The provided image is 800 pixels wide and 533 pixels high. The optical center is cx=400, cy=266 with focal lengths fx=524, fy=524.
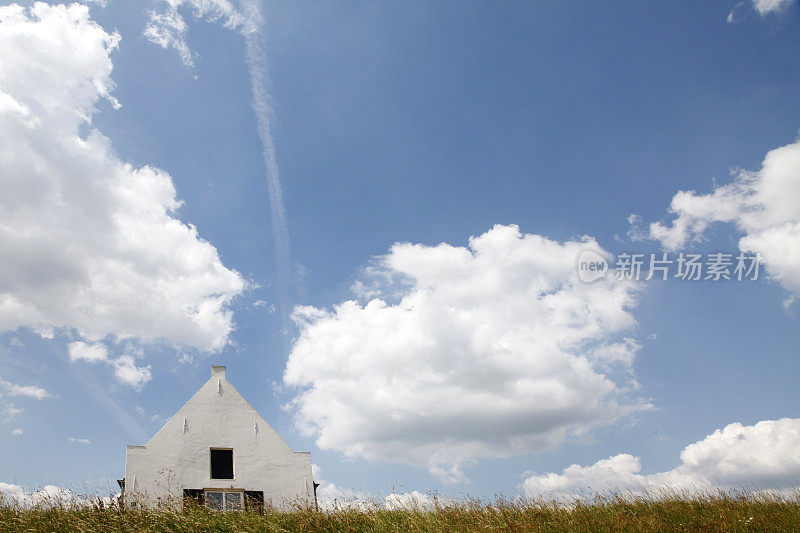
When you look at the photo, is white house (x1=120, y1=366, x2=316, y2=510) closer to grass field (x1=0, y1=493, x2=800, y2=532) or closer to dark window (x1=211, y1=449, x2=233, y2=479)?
Result: dark window (x1=211, y1=449, x2=233, y2=479)

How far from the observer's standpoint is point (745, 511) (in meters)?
12.9

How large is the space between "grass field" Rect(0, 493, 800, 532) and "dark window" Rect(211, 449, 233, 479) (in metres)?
6.69

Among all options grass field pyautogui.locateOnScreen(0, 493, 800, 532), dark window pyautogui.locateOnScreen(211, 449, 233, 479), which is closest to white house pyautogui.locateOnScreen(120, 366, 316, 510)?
dark window pyautogui.locateOnScreen(211, 449, 233, 479)

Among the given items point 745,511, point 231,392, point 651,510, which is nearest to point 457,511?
point 651,510

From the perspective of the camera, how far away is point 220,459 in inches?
792

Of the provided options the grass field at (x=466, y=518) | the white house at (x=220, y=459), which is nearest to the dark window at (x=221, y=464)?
the white house at (x=220, y=459)

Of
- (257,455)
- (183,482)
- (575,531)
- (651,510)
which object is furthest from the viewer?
(257,455)

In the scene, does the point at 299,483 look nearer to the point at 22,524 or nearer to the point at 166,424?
the point at 166,424

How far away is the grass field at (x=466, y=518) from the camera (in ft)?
39.0

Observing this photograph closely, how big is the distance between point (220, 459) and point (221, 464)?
19 centimetres

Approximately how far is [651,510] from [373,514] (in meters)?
7.18

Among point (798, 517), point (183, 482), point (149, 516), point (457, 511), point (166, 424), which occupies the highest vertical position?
point (166, 424)

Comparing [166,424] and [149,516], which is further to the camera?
[166,424]

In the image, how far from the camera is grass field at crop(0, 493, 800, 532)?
468 inches
